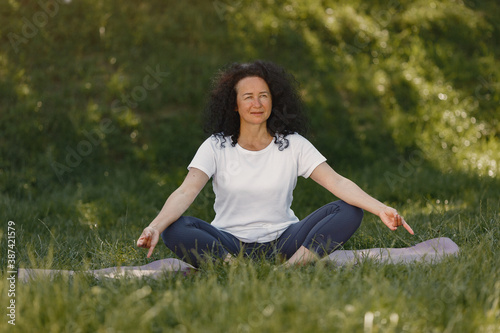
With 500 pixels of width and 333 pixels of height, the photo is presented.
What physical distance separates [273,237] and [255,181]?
1.11ft

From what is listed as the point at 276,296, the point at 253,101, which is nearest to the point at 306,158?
the point at 253,101

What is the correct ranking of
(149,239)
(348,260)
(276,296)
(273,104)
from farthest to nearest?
(273,104), (348,260), (149,239), (276,296)

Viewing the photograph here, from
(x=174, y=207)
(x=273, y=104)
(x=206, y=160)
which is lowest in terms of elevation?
(x=174, y=207)

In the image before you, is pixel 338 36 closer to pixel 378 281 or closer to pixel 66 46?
pixel 66 46

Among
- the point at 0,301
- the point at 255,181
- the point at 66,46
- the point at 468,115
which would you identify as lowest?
the point at 0,301

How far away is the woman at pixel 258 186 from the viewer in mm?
3119

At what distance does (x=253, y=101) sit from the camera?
347 cm

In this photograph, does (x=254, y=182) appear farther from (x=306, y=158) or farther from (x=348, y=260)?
(x=348, y=260)

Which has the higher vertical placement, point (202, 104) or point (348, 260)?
point (202, 104)

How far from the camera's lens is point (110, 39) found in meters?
6.86

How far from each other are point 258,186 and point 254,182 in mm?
33

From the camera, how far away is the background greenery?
4.77 meters

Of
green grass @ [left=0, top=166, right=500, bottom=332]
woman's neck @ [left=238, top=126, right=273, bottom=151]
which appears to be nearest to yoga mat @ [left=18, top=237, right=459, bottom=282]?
green grass @ [left=0, top=166, right=500, bottom=332]

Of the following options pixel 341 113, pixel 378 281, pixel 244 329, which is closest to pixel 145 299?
pixel 244 329
